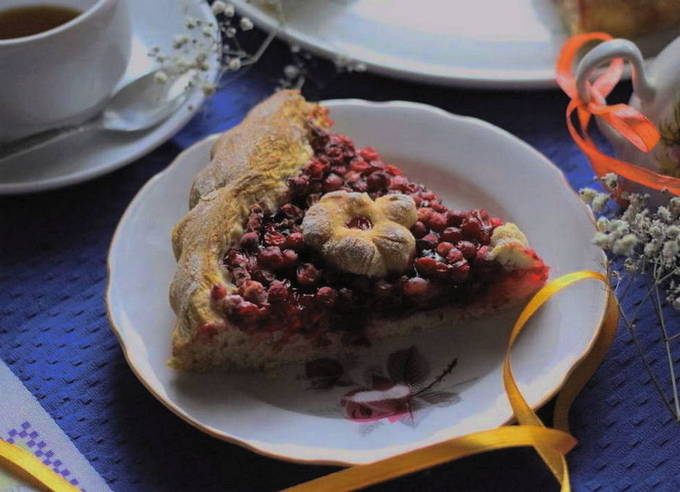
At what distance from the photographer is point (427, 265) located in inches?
70.6

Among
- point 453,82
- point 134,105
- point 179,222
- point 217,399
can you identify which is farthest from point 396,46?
point 217,399

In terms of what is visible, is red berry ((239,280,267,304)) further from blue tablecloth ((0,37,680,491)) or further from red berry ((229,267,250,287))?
blue tablecloth ((0,37,680,491))

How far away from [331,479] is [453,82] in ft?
3.91

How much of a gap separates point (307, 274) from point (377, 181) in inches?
12.6

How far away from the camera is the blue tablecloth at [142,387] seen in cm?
162

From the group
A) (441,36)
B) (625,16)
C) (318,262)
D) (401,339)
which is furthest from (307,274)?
(625,16)

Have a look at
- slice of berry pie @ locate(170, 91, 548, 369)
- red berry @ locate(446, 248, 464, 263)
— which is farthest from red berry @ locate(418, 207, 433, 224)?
red berry @ locate(446, 248, 464, 263)

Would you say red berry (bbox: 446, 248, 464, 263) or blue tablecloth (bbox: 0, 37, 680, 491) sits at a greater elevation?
red berry (bbox: 446, 248, 464, 263)

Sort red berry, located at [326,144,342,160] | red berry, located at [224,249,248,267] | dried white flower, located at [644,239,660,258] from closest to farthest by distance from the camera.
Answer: dried white flower, located at [644,239,660,258] < red berry, located at [224,249,248,267] < red berry, located at [326,144,342,160]

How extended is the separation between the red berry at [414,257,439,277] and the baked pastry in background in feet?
3.29

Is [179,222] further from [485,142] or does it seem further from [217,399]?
[485,142]

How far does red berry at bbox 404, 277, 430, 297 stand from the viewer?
5.84ft

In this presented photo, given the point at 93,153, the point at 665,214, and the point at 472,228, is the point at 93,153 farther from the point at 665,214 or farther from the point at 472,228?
the point at 665,214

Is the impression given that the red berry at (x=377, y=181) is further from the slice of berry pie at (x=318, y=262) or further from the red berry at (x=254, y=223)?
the red berry at (x=254, y=223)
